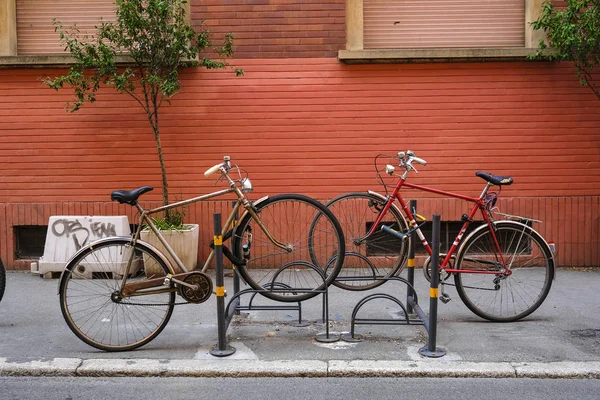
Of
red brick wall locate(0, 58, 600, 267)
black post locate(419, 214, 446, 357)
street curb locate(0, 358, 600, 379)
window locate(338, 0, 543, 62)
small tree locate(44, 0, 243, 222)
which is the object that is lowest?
street curb locate(0, 358, 600, 379)

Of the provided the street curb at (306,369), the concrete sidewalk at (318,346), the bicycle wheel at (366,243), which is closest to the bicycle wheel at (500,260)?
the concrete sidewalk at (318,346)

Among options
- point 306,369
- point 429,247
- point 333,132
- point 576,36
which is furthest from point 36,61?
point 576,36

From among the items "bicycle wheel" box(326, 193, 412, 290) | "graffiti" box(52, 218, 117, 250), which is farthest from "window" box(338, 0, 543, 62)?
"graffiti" box(52, 218, 117, 250)

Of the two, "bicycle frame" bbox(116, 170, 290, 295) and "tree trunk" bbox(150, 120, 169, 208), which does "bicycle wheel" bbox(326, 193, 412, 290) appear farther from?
"tree trunk" bbox(150, 120, 169, 208)

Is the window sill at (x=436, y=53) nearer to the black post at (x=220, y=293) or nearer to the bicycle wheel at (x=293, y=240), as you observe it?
the bicycle wheel at (x=293, y=240)

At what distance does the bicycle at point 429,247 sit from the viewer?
6078mm

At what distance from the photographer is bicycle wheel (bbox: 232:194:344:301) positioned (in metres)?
5.65

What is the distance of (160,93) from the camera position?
9023 mm

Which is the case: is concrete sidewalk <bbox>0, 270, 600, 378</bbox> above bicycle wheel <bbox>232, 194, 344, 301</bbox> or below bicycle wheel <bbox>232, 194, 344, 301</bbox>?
below

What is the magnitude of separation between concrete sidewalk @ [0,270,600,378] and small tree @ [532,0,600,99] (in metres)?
3.35

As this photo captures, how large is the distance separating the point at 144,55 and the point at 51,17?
210cm

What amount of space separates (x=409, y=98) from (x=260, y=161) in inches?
91.4

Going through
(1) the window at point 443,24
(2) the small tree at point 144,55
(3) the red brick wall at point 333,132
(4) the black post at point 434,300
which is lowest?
(4) the black post at point 434,300

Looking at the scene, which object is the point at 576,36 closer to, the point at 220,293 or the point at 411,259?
the point at 411,259
